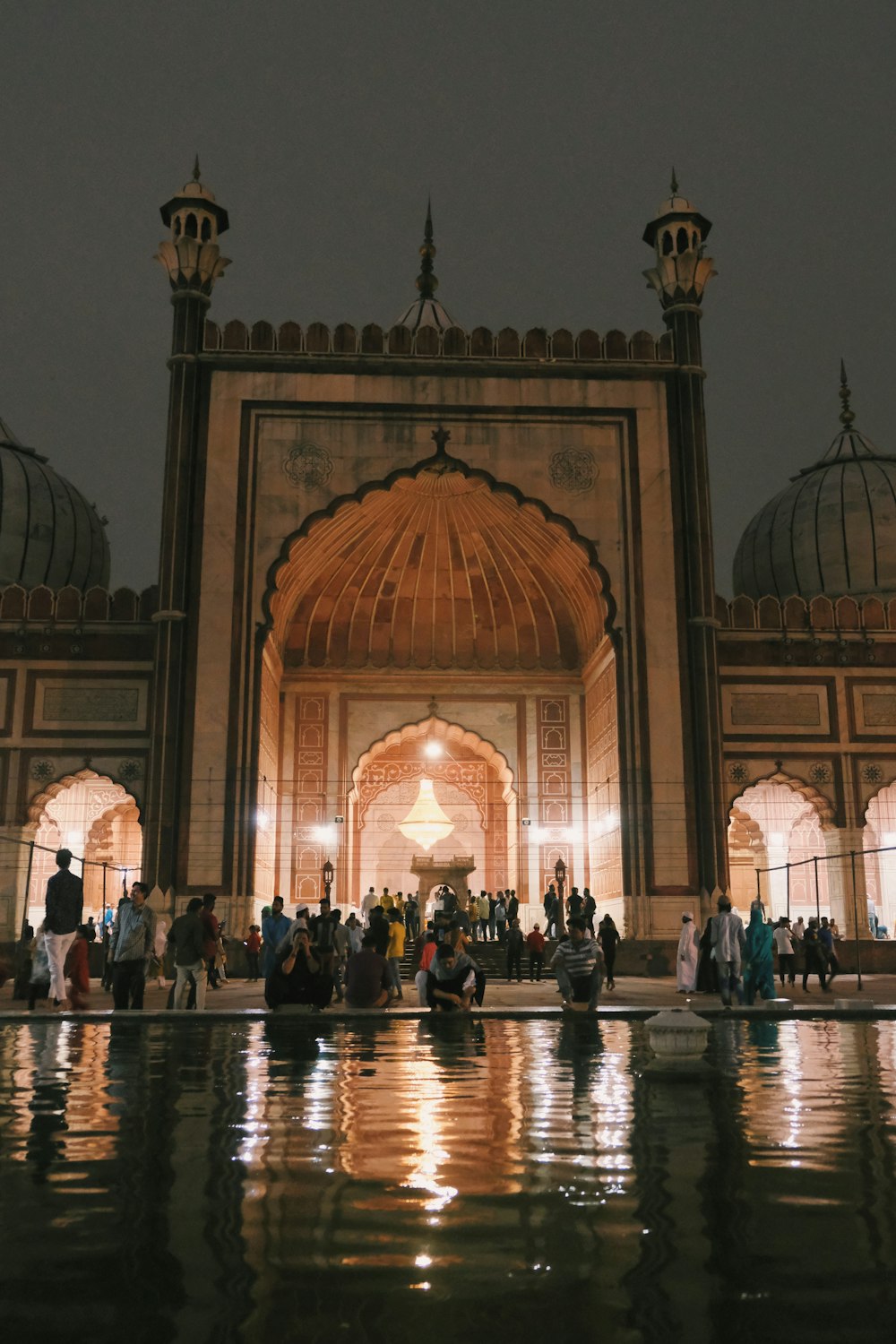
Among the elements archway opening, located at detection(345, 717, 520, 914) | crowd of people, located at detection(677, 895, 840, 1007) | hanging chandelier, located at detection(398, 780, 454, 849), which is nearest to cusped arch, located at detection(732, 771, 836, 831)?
crowd of people, located at detection(677, 895, 840, 1007)

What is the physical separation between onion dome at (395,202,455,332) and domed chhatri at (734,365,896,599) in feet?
23.0

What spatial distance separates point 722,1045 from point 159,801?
10.2 meters

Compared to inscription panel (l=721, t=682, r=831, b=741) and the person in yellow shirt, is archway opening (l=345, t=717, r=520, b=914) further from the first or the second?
the person in yellow shirt

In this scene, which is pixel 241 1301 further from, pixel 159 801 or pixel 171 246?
pixel 171 246

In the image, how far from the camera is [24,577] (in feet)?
68.4

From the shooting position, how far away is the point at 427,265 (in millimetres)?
23516

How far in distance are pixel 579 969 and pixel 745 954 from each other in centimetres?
190

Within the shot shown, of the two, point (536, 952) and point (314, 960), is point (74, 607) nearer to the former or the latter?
point (536, 952)

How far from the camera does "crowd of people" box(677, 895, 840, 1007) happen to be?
31.1 feet

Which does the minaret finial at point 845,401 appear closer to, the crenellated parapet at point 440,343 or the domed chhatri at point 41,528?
the crenellated parapet at point 440,343

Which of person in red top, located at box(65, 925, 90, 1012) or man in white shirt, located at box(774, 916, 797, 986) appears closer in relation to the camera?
person in red top, located at box(65, 925, 90, 1012)

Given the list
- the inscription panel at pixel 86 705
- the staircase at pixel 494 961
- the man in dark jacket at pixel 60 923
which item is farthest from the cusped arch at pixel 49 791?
the man in dark jacket at pixel 60 923

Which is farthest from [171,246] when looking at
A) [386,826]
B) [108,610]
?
[386,826]

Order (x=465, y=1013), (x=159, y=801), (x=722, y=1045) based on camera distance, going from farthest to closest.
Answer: (x=159, y=801)
(x=465, y=1013)
(x=722, y=1045)
